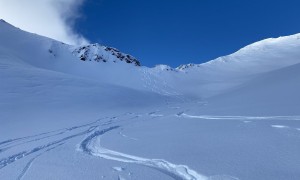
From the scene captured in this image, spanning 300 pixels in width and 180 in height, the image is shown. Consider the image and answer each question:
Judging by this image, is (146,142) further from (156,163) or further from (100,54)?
(100,54)

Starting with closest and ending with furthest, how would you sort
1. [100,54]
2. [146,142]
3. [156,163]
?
[156,163]
[146,142]
[100,54]

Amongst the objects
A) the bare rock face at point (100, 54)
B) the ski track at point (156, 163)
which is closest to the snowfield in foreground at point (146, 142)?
the ski track at point (156, 163)

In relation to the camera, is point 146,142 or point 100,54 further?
point 100,54

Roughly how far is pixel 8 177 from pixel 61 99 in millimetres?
15853

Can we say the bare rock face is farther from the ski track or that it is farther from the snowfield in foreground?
the ski track

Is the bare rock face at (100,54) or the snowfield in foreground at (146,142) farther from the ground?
the bare rock face at (100,54)

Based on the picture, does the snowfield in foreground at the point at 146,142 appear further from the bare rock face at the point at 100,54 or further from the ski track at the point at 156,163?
the bare rock face at the point at 100,54

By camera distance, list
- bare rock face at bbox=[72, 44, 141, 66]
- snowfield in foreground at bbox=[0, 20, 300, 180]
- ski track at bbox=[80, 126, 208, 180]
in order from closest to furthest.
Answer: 1. ski track at bbox=[80, 126, 208, 180]
2. snowfield in foreground at bbox=[0, 20, 300, 180]
3. bare rock face at bbox=[72, 44, 141, 66]

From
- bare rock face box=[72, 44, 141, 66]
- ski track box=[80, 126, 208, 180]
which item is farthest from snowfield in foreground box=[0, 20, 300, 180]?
bare rock face box=[72, 44, 141, 66]

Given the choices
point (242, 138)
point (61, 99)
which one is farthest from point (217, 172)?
point (61, 99)

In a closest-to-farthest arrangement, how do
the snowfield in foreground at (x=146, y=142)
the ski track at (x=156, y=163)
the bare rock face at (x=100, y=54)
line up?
1. the ski track at (x=156, y=163)
2. the snowfield in foreground at (x=146, y=142)
3. the bare rock face at (x=100, y=54)

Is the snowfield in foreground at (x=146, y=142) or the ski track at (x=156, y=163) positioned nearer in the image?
the ski track at (x=156, y=163)

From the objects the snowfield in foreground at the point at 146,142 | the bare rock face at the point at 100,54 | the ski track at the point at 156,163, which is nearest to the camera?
the ski track at the point at 156,163

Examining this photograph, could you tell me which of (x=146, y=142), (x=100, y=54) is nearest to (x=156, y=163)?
(x=146, y=142)
